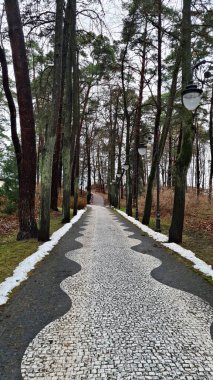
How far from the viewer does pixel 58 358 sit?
2.98m

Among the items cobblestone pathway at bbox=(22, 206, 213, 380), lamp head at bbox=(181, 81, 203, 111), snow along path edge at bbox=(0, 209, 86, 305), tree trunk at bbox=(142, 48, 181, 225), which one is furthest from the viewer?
tree trunk at bbox=(142, 48, 181, 225)

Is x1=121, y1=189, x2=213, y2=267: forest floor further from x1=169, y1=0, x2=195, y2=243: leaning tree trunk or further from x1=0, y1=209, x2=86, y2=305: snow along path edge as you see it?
x1=0, y1=209, x2=86, y2=305: snow along path edge

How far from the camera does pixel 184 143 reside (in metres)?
8.89

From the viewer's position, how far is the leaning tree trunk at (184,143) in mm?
8828

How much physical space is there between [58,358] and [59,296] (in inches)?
69.8

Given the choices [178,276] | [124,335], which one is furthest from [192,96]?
[124,335]

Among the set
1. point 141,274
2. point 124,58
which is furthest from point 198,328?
point 124,58

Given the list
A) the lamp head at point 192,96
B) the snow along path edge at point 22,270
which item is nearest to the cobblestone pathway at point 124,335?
the snow along path edge at point 22,270

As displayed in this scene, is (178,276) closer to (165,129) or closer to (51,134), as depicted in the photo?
(51,134)

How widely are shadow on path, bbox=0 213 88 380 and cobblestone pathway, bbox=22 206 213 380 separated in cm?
11

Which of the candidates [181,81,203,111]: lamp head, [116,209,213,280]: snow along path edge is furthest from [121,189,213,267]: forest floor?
[181,81,203,111]: lamp head

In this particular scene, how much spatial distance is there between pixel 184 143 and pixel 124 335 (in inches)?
253

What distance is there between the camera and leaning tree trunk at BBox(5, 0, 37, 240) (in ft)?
28.9

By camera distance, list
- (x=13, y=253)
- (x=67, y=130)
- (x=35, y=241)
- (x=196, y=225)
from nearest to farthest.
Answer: (x=13, y=253)
(x=35, y=241)
(x=67, y=130)
(x=196, y=225)
